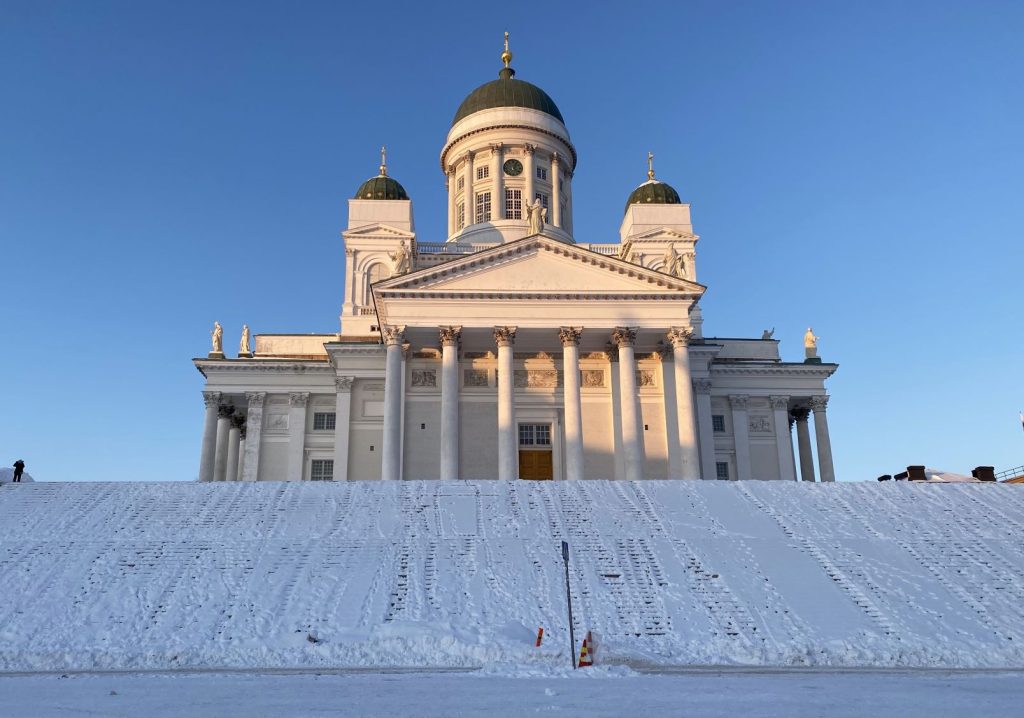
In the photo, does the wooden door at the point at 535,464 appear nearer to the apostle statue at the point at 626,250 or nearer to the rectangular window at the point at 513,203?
the apostle statue at the point at 626,250

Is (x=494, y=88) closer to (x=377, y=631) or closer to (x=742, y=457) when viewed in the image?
(x=742, y=457)

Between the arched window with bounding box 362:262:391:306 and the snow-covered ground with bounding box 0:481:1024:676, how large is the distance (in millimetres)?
Result: 22890

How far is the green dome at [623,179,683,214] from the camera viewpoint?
163 feet

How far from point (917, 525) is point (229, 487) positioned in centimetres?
1786

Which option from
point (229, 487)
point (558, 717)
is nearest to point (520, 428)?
point (229, 487)

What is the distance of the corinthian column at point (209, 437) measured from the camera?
1592 inches

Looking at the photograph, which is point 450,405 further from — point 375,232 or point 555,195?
point 555,195

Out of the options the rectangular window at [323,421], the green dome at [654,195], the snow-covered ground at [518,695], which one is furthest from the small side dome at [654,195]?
the snow-covered ground at [518,695]

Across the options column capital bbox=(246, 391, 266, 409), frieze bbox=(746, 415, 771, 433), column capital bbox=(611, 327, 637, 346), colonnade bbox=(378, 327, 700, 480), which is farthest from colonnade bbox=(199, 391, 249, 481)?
frieze bbox=(746, 415, 771, 433)

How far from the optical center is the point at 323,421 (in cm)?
4181

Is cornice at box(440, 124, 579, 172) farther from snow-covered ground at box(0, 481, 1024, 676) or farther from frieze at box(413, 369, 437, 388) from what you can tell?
snow-covered ground at box(0, 481, 1024, 676)

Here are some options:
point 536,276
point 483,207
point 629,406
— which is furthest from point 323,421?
point 483,207

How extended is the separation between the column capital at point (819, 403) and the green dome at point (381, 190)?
24897 mm

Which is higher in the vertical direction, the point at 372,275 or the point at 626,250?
the point at 626,250
